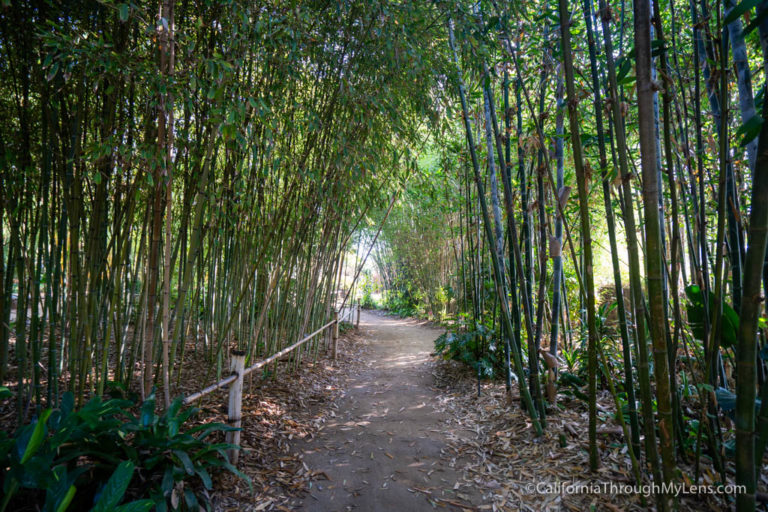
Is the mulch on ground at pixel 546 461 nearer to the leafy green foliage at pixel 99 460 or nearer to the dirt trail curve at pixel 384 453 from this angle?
the dirt trail curve at pixel 384 453

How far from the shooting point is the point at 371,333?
6188 mm

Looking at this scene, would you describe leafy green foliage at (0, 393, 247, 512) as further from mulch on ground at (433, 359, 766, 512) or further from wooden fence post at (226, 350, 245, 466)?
mulch on ground at (433, 359, 766, 512)

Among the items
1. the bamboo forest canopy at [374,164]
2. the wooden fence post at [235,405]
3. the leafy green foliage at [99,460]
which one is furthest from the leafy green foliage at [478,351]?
the leafy green foliage at [99,460]

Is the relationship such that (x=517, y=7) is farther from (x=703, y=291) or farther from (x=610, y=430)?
(x=610, y=430)

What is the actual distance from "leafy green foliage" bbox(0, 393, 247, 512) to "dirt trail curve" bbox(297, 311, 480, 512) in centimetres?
62

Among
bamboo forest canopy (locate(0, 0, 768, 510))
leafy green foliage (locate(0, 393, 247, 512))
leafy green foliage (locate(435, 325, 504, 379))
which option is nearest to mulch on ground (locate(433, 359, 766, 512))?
bamboo forest canopy (locate(0, 0, 768, 510))

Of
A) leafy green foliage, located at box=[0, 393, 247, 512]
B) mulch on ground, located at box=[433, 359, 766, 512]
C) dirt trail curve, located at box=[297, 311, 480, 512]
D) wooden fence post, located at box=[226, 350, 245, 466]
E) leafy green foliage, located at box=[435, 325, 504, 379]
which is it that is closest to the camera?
leafy green foliage, located at box=[0, 393, 247, 512]

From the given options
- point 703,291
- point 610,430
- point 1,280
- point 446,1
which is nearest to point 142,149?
point 1,280

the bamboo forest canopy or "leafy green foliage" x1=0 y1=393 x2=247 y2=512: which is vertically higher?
the bamboo forest canopy

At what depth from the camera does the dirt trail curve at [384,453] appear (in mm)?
1607

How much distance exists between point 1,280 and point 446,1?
261 centimetres

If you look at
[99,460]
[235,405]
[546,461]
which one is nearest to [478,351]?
[546,461]

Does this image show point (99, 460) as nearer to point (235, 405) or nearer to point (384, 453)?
point (235, 405)

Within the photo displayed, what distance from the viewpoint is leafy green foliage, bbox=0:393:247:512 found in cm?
99
